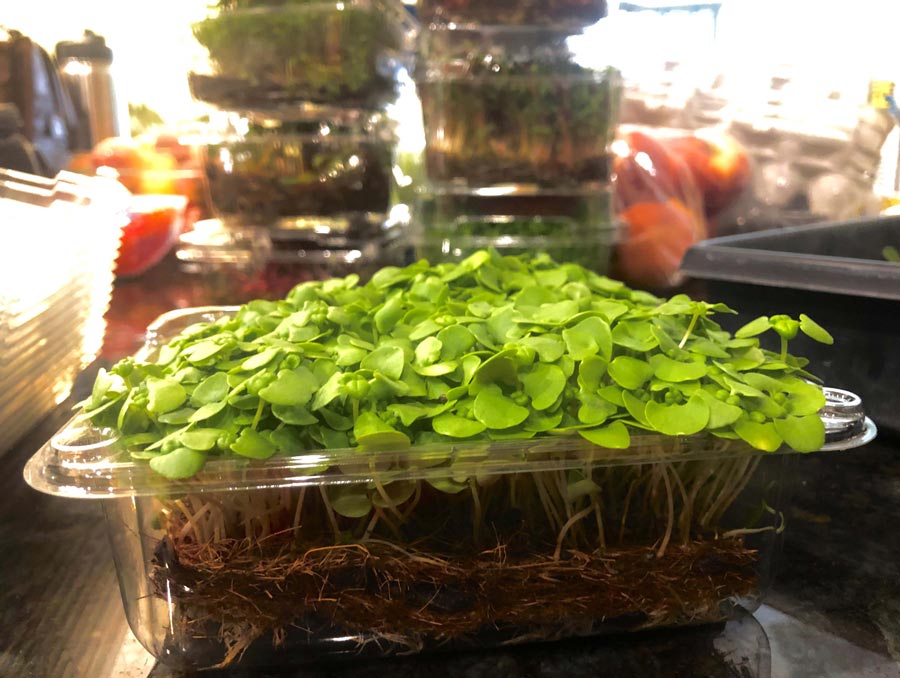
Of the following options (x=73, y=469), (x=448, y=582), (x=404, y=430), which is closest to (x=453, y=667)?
(x=448, y=582)

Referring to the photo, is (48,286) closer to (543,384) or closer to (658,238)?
(543,384)

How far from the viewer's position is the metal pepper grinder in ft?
5.35

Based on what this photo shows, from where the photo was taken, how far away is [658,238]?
1.40 meters

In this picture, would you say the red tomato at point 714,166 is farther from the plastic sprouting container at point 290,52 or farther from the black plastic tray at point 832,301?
the plastic sprouting container at point 290,52

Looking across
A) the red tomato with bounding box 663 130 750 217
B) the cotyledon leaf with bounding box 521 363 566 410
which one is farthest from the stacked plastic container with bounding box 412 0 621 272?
the cotyledon leaf with bounding box 521 363 566 410

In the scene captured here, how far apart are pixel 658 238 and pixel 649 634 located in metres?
1.01

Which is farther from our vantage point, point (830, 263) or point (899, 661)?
point (830, 263)

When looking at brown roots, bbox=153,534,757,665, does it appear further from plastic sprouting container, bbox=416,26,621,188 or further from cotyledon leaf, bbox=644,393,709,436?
plastic sprouting container, bbox=416,26,621,188

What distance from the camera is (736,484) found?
509 mm

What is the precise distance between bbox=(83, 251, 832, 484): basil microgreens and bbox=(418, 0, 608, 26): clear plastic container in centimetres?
78

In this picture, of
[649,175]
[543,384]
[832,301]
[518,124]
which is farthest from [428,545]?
[649,175]

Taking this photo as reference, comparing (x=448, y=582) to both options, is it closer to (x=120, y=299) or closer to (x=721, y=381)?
(x=721, y=381)

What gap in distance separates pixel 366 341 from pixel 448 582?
0.71ft

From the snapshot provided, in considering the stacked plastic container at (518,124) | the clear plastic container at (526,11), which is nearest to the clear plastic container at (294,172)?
the stacked plastic container at (518,124)
